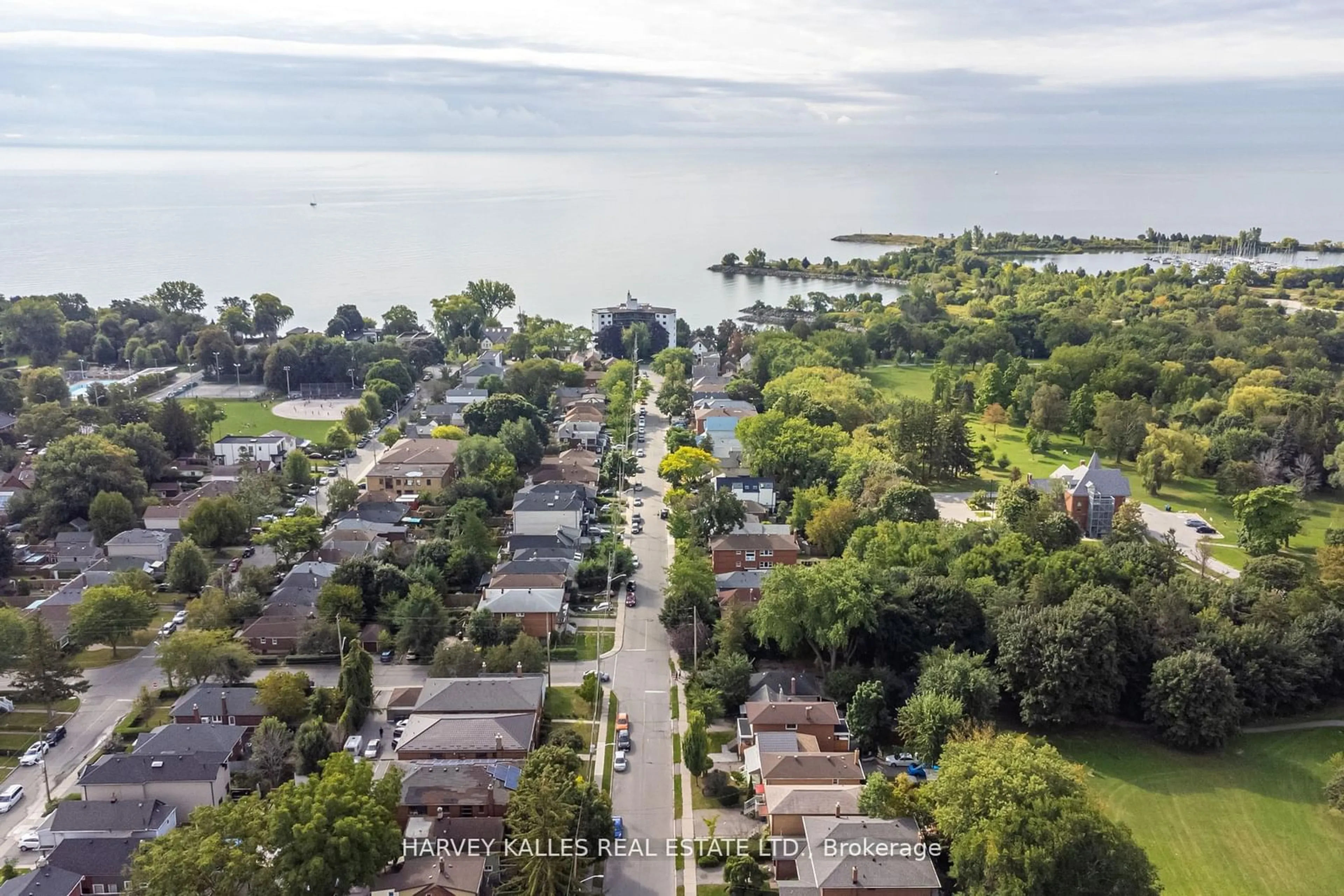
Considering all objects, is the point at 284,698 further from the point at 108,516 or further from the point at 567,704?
the point at 108,516

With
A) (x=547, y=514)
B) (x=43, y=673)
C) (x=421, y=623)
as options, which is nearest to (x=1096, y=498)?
(x=547, y=514)

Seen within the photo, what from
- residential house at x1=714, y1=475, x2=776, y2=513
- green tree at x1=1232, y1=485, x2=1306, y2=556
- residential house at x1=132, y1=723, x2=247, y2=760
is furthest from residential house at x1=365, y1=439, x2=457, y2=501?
green tree at x1=1232, y1=485, x2=1306, y2=556

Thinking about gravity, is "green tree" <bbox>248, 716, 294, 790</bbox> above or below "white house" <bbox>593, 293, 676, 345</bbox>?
below

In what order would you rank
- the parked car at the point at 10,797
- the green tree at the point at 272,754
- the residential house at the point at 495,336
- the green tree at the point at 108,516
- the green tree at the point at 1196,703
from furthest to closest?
the residential house at the point at 495,336 → the green tree at the point at 108,516 → the green tree at the point at 1196,703 → the green tree at the point at 272,754 → the parked car at the point at 10,797

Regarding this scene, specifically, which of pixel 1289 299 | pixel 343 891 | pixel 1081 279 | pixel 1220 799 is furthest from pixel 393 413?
pixel 1289 299

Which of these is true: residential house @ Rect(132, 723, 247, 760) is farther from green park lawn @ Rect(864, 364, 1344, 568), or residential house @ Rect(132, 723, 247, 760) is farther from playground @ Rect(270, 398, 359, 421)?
playground @ Rect(270, 398, 359, 421)

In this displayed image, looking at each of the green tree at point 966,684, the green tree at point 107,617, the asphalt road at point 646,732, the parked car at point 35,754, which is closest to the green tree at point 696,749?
the asphalt road at point 646,732

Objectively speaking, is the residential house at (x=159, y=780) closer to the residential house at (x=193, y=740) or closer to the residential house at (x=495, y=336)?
the residential house at (x=193, y=740)
